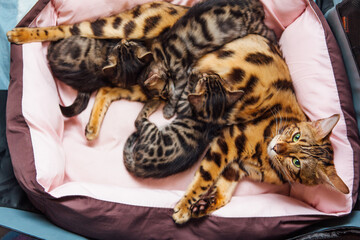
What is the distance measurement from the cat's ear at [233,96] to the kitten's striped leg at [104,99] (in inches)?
22.5

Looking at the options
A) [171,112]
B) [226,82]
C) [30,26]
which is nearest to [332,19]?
[226,82]

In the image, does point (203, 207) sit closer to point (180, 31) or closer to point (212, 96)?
point (212, 96)

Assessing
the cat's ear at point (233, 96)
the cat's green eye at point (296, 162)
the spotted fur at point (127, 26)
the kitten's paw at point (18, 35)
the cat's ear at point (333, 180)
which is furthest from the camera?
the spotted fur at point (127, 26)

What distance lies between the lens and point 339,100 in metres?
1.72

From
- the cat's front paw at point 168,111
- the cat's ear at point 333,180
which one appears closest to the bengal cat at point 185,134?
the cat's front paw at point 168,111

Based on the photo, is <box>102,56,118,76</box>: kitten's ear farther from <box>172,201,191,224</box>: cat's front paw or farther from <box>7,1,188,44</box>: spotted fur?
<box>172,201,191,224</box>: cat's front paw

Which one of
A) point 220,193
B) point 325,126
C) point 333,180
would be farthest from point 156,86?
point 333,180

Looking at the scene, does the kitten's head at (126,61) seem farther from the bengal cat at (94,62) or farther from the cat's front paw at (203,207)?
the cat's front paw at (203,207)

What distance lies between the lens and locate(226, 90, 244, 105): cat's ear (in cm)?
164

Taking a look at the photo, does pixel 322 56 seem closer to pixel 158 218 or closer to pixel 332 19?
pixel 332 19

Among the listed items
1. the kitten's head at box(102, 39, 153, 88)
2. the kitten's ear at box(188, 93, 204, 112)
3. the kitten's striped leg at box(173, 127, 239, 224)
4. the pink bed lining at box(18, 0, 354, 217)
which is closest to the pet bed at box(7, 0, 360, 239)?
the pink bed lining at box(18, 0, 354, 217)

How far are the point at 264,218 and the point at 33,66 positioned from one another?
153 cm

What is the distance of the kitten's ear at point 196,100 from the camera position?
1623 millimetres

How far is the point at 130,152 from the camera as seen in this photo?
1.84 m
